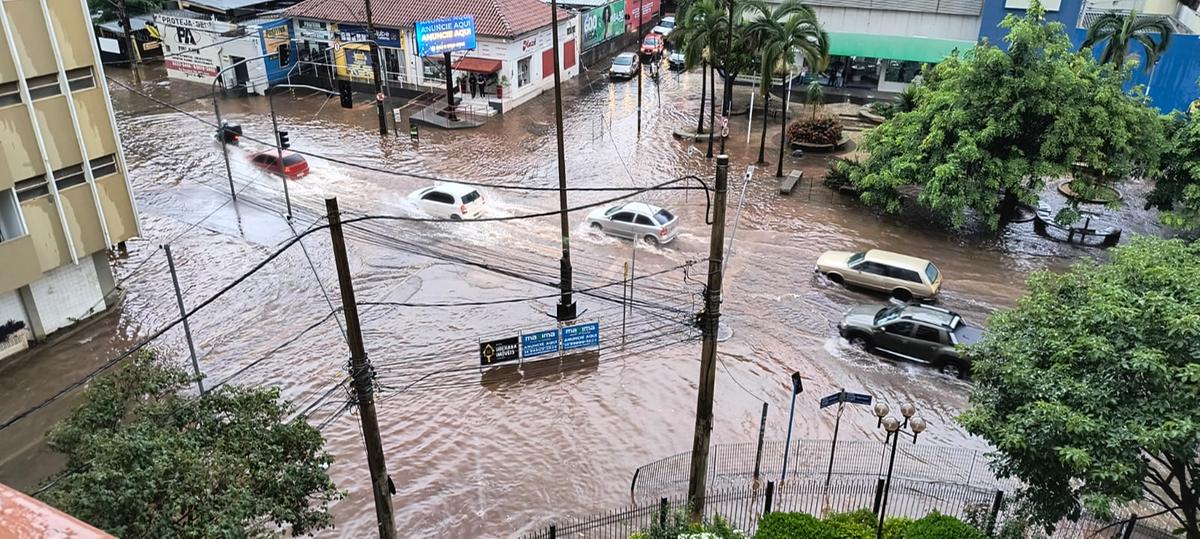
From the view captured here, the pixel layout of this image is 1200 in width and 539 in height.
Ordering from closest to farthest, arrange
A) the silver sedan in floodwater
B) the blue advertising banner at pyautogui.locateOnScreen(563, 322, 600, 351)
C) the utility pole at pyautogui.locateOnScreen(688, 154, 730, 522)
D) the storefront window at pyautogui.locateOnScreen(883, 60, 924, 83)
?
the utility pole at pyautogui.locateOnScreen(688, 154, 730, 522)
the blue advertising banner at pyautogui.locateOnScreen(563, 322, 600, 351)
the silver sedan in floodwater
the storefront window at pyautogui.locateOnScreen(883, 60, 924, 83)

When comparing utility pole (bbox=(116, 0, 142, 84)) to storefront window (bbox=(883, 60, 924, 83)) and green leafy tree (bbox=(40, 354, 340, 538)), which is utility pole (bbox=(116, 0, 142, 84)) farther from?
storefront window (bbox=(883, 60, 924, 83))

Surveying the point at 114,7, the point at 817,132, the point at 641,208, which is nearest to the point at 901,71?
the point at 817,132

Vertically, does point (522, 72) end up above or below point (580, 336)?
above

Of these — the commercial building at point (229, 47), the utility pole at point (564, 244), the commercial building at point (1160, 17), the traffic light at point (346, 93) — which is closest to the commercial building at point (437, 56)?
the commercial building at point (229, 47)

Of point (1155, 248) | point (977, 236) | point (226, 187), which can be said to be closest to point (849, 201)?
point (977, 236)

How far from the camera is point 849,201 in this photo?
28391mm

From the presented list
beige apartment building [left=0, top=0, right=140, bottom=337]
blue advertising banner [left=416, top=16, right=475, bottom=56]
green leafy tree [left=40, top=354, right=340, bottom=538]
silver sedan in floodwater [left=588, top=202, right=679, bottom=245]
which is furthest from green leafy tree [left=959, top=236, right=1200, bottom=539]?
blue advertising banner [left=416, top=16, right=475, bottom=56]

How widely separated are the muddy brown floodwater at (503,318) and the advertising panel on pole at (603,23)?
1739cm

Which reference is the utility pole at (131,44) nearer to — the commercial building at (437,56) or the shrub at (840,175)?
the commercial building at (437,56)

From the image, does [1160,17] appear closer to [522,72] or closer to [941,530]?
[522,72]

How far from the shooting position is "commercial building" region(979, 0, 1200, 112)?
1329 inches

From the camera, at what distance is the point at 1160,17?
34.4 meters

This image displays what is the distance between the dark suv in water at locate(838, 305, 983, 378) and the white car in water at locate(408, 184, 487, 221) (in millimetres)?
13243

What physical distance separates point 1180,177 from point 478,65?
2878 centimetres
